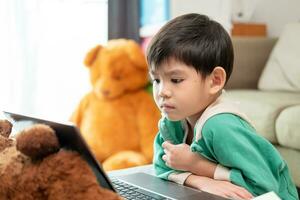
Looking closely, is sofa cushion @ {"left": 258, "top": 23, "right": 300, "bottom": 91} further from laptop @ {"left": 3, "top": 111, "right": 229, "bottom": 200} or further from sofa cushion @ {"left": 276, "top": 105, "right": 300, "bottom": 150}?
laptop @ {"left": 3, "top": 111, "right": 229, "bottom": 200}

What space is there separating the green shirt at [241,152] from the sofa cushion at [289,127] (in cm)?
85

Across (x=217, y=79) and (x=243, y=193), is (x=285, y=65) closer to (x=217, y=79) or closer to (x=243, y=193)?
(x=217, y=79)

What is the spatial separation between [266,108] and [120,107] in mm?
722

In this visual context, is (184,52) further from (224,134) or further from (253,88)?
(253,88)

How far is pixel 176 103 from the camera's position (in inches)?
34.5

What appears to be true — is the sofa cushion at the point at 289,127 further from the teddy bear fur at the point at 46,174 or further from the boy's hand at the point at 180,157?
the teddy bear fur at the point at 46,174

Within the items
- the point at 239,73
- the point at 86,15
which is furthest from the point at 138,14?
the point at 239,73

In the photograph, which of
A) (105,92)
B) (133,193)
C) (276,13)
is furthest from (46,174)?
(276,13)

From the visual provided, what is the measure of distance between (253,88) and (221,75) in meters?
1.64

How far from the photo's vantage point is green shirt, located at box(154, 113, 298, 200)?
813 mm

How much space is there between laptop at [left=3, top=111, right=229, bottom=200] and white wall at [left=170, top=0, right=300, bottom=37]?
2.11 meters

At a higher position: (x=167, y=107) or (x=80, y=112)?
(x=167, y=107)

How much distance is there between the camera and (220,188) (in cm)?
82

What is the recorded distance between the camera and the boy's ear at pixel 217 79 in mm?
905
